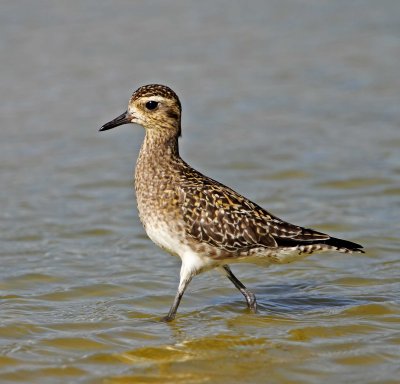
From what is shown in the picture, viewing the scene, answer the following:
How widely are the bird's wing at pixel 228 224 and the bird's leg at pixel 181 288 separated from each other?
389 millimetres

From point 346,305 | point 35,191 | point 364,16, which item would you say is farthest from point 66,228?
→ point 364,16

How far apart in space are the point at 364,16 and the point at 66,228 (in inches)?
472

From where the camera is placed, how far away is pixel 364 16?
24562 millimetres

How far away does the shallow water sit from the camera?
10.9m

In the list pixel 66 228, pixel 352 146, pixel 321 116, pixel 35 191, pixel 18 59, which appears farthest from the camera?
pixel 18 59

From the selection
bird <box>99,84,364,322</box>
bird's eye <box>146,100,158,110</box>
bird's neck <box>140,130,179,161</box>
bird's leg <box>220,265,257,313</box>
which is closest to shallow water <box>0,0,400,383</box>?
bird's leg <box>220,265,257,313</box>

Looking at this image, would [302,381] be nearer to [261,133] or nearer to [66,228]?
[66,228]

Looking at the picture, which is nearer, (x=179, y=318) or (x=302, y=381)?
(x=302, y=381)

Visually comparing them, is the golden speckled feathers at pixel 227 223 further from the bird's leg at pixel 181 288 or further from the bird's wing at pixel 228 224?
the bird's leg at pixel 181 288

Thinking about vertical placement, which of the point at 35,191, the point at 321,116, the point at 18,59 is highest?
the point at 18,59

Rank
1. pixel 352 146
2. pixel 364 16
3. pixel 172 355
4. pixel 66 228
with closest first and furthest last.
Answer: pixel 172 355 < pixel 66 228 < pixel 352 146 < pixel 364 16

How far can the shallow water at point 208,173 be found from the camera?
1087cm

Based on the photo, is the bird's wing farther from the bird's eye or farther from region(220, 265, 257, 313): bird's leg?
the bird's eye

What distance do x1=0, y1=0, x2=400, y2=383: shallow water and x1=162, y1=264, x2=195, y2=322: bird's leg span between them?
6.2 inches
